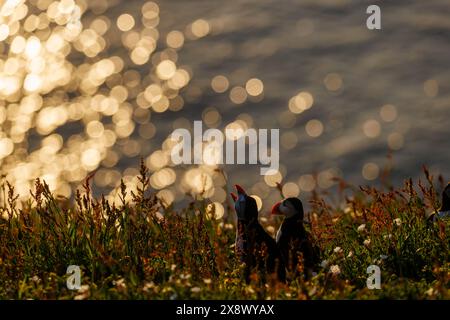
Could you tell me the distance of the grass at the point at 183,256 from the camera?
8.01 meters

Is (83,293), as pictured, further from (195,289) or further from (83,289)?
(195,289)

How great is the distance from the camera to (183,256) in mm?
9266

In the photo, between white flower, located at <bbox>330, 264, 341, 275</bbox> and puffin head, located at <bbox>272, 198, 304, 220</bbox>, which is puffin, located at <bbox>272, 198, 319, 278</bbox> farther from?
white flower, located at <bbox>330, 264, 341, 275</bbox>

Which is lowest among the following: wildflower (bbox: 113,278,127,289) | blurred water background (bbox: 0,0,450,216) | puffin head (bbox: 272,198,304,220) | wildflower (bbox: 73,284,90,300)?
wildflower (bbox: 73,284,90,300)

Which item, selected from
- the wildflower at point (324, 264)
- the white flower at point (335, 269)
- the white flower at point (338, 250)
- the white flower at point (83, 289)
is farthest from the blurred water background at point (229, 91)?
the white flower at point (83, 289)

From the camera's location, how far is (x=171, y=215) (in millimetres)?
11172

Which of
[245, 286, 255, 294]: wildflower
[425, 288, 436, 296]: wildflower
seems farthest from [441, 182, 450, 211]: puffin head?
[245, 286, 255, 294]: wildflower

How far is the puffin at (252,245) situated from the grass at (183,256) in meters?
0.16

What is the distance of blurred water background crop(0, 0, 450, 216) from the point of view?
29.3 meters

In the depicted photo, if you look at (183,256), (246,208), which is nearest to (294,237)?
(246,208)

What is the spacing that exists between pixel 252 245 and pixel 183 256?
726 mm

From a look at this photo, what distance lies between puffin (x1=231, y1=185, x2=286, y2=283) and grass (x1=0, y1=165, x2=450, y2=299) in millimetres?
157
